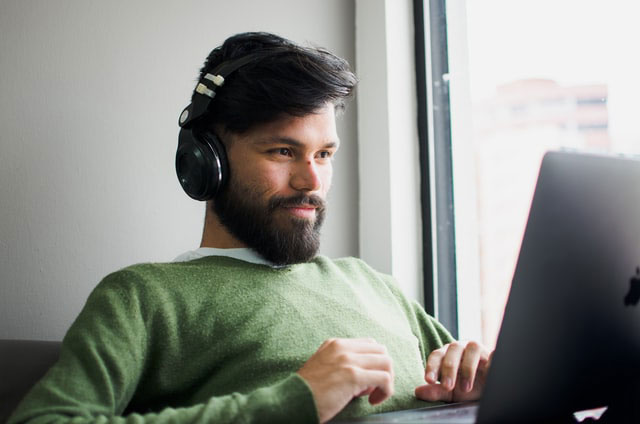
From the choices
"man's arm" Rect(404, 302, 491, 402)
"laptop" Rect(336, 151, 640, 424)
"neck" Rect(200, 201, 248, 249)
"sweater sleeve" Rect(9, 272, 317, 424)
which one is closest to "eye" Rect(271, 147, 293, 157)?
"neck" Rect(200, 201, 248, 249)

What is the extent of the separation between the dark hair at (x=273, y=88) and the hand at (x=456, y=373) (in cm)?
52

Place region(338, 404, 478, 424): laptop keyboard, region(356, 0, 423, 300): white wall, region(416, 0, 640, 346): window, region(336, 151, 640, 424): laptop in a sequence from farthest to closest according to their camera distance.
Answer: region(356, 0, 423, 300): white wall < region(416, 0, 640, 346): window < region(338, 404, 478, 424): laptop keyboard < region(336, 151, 640, 424): laptop

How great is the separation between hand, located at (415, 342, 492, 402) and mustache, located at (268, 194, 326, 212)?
0.37 meters

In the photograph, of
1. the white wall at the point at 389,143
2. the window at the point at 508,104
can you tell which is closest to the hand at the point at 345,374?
the window at the point at 508,104

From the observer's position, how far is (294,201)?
1132 millimetres

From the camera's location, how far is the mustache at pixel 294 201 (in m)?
1.12

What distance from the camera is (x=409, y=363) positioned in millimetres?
1090

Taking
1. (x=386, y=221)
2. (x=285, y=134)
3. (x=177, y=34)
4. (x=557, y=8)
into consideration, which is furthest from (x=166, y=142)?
Answer: (x=557, y=8)

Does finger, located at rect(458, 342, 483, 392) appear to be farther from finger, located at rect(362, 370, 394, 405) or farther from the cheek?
the cheek

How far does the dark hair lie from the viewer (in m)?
1.10

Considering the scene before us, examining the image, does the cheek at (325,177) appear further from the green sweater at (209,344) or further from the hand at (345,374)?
the hand at (345,374)

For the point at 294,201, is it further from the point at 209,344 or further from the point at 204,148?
the point at 209,344

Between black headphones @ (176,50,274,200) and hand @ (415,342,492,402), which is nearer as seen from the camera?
hand @ (415,342,492,402)

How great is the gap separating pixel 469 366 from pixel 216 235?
55cm
